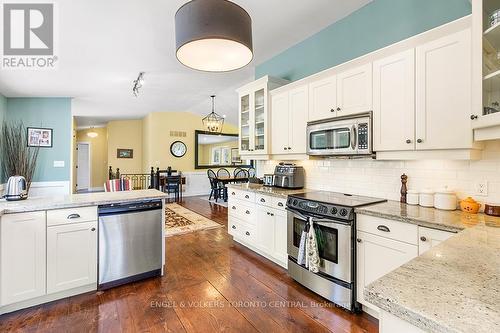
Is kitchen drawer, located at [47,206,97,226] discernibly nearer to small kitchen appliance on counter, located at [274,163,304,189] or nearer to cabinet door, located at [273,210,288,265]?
cabinet door, located at [273,210,288,265]

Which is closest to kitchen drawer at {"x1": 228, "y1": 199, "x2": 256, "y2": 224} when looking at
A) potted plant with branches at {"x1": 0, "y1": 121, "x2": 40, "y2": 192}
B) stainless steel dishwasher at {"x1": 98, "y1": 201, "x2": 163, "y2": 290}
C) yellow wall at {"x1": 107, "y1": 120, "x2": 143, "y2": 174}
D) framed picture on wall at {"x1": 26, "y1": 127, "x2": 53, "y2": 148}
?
stainless steel dishwasher at {"x1": 98, "y1": 201, "x2": 163, "y2": 290}

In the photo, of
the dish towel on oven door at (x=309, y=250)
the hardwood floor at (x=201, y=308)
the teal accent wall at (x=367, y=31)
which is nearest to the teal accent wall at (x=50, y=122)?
the hardwood floor at (x=201, y=308)

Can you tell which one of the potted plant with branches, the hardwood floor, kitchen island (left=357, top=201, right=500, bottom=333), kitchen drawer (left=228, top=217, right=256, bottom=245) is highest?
the potted plant with branches

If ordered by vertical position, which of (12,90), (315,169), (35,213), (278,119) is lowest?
(35,213)

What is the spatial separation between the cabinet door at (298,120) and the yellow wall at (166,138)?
640 cm

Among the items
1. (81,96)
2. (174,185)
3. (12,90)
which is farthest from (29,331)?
(174,185)

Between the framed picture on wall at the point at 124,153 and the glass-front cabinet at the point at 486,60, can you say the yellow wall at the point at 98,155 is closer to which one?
the framed picture on wall at the point at 124,153

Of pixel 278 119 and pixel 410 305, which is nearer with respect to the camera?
pixel 410 305

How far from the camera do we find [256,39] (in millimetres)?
3338

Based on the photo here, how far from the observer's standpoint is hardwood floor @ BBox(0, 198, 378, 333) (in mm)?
1961

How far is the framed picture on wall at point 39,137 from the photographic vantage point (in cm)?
479

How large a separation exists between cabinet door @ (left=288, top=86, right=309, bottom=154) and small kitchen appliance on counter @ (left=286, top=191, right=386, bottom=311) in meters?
0.85

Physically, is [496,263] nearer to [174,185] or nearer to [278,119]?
[278,119]

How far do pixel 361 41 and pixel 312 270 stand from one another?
2.48 metres
